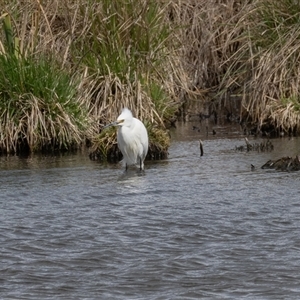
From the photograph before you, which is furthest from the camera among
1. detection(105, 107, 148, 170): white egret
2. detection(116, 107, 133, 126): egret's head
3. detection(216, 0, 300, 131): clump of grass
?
detection(216, 0, 300, 131): clump of grass

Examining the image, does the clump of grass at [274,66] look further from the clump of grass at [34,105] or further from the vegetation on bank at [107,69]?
the clump of grass at [34,105]

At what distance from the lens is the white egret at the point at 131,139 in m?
11.4

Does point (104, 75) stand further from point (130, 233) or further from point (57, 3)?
point (130, 233)

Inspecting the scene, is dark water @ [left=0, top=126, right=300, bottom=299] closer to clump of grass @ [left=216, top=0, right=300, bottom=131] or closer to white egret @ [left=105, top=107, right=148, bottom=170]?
white egret @ [left=105, top=107, right=148, bottom=170]

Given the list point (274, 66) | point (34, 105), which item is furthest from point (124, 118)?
point (274, 66)

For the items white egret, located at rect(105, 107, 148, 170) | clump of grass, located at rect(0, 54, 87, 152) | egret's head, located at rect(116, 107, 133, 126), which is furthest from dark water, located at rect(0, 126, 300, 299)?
egret's head, located at rect(116, 107, 133, 126)

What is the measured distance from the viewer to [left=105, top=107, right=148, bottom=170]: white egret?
37.6 feet

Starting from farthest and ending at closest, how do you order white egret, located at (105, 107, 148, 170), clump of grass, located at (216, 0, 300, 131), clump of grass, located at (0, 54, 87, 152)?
clump of grass, located at (216, 0, 300, 131)
clump of grass, located at (0, 54, 87, 152)
white egret, located at (105, 107, 148, 170)

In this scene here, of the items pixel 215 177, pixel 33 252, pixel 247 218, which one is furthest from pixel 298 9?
pixel 33 252

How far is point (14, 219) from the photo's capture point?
28.2ft

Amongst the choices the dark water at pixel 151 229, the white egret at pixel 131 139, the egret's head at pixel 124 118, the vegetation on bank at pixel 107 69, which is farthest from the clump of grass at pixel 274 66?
the egret's head at pixel 124 118

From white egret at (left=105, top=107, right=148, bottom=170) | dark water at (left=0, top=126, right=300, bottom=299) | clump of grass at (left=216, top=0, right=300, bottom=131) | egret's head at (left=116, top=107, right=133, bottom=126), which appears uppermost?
clump of grass at (left=216, top=0, right=300, bottom=131)

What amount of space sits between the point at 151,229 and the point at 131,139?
334cm

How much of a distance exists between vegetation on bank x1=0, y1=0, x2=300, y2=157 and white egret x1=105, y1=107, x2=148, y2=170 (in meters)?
0.62
